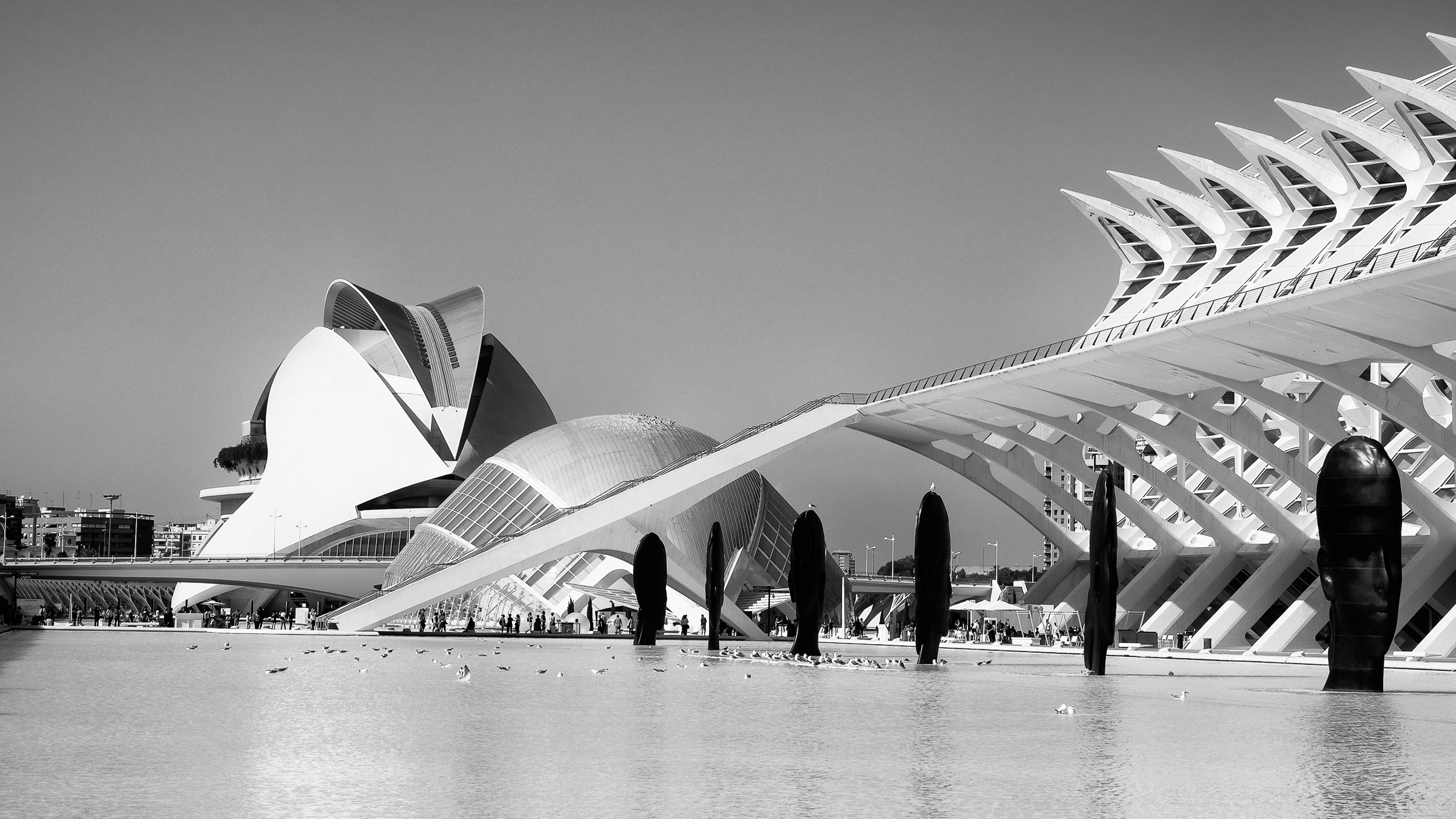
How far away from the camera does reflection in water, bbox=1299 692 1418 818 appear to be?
10281 mm

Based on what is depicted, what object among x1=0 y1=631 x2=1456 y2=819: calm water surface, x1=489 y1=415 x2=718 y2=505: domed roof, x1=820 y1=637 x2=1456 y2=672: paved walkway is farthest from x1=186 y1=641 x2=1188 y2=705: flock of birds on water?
x1=489 y1=415 x2=718 y2=505: domed roof

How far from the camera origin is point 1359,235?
48938mm

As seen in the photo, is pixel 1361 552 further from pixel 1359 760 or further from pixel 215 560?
pixel 215 560

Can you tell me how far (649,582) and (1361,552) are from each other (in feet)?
77.9

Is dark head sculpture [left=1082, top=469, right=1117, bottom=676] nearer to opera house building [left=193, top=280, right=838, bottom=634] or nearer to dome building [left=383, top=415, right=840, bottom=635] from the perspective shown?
dome building [left=383, top=415, right=840, bottom=635]

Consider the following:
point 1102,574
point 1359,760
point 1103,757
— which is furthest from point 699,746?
point 1102,574

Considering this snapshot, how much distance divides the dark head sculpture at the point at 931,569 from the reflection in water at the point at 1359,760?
11.4 meters

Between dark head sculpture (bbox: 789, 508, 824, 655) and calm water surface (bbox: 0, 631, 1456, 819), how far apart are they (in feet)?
28.0

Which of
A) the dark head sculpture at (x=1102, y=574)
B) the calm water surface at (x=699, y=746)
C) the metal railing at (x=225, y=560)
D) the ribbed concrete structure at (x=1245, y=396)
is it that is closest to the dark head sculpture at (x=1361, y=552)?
the calm water surface at (x=699, y=746)

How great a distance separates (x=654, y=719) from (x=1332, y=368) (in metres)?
28.4

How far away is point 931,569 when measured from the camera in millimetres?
30766

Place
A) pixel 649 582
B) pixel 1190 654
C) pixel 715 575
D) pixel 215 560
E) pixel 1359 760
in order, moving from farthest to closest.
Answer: pixel 215 560 < pixel 649 582 < pixel 715 575 < pixel 1190 654 < pixel 1359 760

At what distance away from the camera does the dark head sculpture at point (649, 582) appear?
42500 millimetres

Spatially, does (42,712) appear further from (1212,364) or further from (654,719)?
(1212,364)
